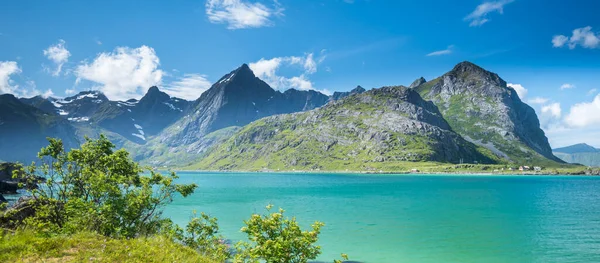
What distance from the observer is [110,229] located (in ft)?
74.0

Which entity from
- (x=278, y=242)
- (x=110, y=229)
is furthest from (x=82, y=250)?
(x=278, y=242)

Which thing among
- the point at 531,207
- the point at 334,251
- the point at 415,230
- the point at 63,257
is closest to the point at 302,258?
the point at 63,257

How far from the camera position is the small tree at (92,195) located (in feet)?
73.0

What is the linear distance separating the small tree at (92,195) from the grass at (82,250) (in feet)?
7.55

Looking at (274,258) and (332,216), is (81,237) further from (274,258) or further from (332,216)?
(332,216)

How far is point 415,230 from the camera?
59688mm

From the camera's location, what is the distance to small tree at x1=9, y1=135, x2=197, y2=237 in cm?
2227

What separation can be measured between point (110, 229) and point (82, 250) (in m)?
5.65

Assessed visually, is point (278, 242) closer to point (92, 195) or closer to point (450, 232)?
point (92, 195)

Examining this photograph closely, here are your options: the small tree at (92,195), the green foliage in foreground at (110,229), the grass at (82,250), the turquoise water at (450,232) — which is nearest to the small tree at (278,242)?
the green foliage in foreground at (110,229)

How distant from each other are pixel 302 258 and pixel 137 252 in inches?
350

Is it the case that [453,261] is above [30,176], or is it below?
below

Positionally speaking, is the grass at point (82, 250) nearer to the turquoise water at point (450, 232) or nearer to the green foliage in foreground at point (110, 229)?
the green foliage in foreground at point (110, 229)

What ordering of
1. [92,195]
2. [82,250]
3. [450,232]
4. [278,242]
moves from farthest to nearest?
[450,232] → [92,195] → [82,250] → [278,242]
